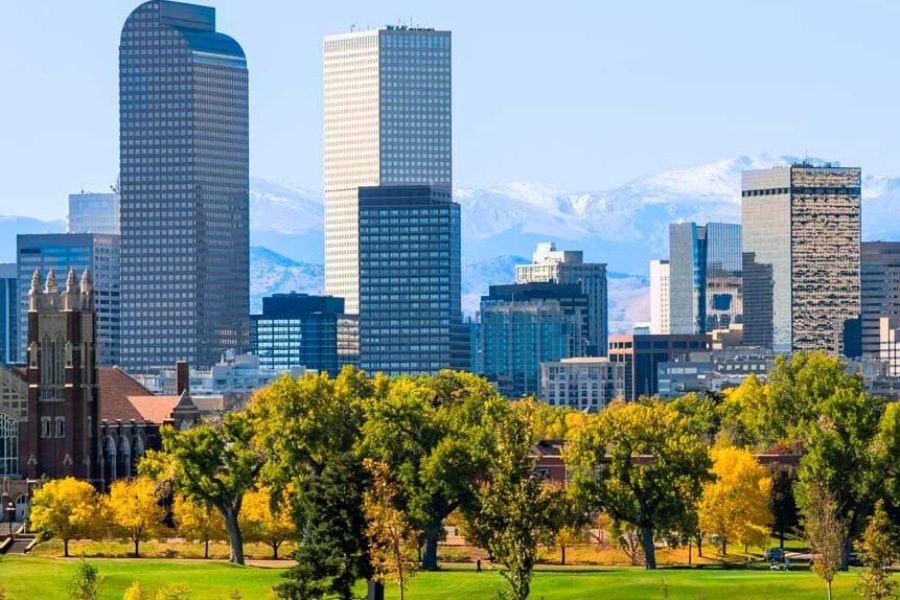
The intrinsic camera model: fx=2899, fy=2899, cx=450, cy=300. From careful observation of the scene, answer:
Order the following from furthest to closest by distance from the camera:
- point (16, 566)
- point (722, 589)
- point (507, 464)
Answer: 1. point (16, 566)
2. point (722, 589)
3. point (507, 464)

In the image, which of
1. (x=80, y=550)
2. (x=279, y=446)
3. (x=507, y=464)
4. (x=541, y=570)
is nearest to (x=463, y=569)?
(x=541, y=570)

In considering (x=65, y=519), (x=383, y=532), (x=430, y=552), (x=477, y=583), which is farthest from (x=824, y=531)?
(x=65, y=519)

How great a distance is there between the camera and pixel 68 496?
200 metres

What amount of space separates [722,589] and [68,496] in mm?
62755

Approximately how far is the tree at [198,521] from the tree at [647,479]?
83.9 feet

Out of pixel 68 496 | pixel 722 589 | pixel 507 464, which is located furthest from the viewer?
pixel 68 496

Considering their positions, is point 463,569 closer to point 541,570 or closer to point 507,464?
point 541,570

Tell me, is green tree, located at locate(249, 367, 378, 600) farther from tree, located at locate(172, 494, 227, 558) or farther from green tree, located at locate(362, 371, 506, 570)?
tree, located at locate(172, 494, 227, 558)

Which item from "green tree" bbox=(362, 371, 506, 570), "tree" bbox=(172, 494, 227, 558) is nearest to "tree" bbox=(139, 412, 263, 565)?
"tree" bbox=(172, 494, 227, 558)

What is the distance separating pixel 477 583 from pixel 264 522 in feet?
112

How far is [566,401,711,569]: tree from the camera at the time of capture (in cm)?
18138

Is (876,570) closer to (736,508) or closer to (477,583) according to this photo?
(477,583)

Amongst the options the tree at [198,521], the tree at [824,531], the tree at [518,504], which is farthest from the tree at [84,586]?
the tree at [198,521]

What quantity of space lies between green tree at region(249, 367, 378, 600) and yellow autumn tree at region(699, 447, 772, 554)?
2373cm
